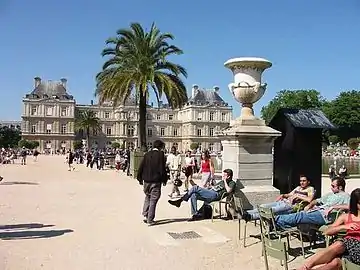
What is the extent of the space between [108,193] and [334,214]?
9.87m

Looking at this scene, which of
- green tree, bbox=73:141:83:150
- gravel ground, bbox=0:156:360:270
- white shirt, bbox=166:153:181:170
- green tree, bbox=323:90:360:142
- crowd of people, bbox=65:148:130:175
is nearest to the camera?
gravel ground, bbox=0:156:360:270

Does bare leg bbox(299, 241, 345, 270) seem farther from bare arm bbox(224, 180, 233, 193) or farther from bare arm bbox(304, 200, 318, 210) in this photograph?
bare arm bbox(224, 180, 233, 193)

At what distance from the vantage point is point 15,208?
11.0 metres

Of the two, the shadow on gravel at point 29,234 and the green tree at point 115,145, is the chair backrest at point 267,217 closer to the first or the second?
the shadow on gravel at point 29,234

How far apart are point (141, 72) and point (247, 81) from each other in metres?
14.9

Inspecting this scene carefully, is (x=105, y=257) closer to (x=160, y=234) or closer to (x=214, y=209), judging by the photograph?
(x=160, y=234)

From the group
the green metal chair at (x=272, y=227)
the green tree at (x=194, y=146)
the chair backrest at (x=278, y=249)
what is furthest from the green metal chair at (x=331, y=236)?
the green tree at (x=194, y=146)

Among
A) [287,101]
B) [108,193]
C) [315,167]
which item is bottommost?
[108,193]

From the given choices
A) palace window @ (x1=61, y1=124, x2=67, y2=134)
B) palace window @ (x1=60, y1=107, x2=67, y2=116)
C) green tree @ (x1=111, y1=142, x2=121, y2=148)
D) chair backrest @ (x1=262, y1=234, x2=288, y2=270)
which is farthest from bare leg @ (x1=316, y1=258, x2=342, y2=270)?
palace window @ (x1=60, y1=107, x2=67, y2=116)

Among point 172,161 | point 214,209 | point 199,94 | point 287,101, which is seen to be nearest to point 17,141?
point 199,94

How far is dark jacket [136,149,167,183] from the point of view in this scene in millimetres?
8703

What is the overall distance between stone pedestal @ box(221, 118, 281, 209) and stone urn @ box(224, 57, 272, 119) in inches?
15.0

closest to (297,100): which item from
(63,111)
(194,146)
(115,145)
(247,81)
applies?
(194,146)

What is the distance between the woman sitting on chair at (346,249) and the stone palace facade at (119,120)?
100905 mm
